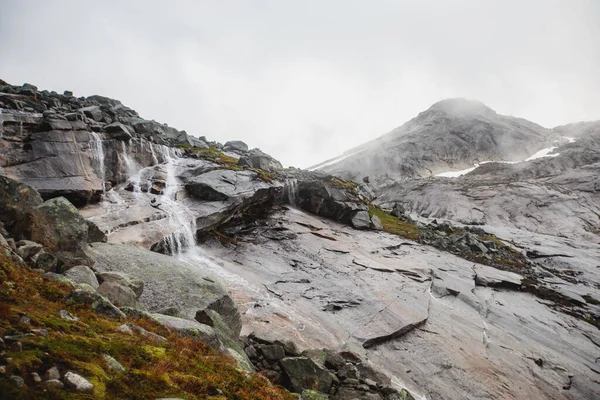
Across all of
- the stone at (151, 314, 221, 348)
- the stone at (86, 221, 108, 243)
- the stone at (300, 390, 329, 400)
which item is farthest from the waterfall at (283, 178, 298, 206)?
the stone at (151, 314, 221, 348)

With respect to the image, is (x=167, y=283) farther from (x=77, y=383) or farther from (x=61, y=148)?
(x=61, y=148)

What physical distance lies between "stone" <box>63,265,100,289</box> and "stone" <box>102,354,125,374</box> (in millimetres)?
5963

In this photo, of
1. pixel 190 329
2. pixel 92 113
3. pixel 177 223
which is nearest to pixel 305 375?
pixel 190 329

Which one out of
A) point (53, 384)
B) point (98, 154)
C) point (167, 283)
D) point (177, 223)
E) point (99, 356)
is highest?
point (98, 154)

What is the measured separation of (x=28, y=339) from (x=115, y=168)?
35.1 metres

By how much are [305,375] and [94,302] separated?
29.6 feet

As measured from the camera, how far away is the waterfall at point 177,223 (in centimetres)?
2852

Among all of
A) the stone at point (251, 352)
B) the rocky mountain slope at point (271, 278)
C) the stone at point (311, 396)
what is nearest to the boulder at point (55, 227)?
the rocky mountain slope at point (271, 278)

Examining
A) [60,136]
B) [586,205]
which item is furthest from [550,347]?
[586,205]

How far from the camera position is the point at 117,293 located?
426 inches

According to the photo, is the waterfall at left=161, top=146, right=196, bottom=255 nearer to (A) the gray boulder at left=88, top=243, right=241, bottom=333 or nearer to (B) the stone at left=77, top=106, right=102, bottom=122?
(A) the gray boulder at left=88, top=243, right=241, bottom=333

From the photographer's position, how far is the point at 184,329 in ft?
33.0

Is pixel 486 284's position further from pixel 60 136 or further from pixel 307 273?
pixel 60 136

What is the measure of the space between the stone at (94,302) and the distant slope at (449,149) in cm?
15137
